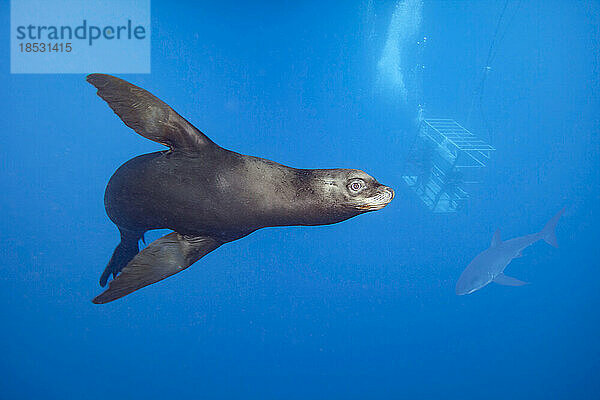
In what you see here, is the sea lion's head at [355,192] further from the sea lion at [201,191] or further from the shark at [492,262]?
the shark at [492,262]

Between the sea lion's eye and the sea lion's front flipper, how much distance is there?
649 mm

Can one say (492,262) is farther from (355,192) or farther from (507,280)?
(355,192)

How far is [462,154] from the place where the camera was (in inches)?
135

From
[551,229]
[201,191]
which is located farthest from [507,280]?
[201,191]

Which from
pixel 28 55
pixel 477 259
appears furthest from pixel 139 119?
pixel 477 259

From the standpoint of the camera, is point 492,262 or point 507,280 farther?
point 507,280

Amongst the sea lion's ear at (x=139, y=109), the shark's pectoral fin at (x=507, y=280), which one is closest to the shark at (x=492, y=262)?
the shark's pectoral fin at (x=507, y=280)

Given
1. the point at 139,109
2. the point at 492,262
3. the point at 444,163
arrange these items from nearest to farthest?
1. the point at 139,109
2. the point at 444,163
3. the point at 492,262

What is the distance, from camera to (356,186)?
5.98ft

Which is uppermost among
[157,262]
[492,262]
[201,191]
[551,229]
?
[201,191]

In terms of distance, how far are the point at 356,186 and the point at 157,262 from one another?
877 millimetres

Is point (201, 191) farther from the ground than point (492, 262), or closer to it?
farther from the ground

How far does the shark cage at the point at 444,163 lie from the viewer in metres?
3.29

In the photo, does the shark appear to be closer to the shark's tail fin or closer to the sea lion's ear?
the shark's tail fin
